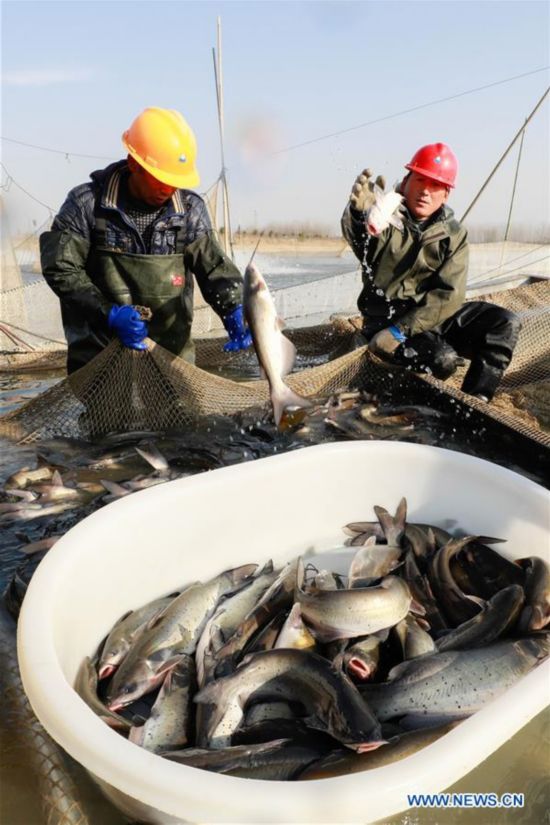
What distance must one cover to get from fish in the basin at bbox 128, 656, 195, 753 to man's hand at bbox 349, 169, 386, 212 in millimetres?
4591

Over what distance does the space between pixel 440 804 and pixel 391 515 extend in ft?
5.00

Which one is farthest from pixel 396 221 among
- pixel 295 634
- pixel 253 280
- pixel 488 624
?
pixel 295 634

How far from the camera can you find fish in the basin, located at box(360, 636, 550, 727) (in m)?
1.96

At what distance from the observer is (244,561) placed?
2.89m

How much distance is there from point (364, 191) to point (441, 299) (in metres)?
1.25

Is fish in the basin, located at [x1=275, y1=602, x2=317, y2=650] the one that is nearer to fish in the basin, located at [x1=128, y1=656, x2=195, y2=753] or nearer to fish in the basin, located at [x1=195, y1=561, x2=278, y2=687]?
fish in the basin, located at [x1=195, y1=561, x2=278, y2=687]

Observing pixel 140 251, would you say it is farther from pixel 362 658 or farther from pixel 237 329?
pixel 362 658

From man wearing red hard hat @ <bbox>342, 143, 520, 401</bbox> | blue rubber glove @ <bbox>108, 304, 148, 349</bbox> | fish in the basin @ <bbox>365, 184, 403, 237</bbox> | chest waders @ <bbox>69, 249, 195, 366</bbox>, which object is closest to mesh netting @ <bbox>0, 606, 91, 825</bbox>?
blue rubber glove @ <bbox>108, 304, 148, 349</bbox>

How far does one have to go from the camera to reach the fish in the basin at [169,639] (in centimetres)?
210

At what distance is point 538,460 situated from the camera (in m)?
4.11

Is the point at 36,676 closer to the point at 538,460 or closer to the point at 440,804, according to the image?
the point at 440,804

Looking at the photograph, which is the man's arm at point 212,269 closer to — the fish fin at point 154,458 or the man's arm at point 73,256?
the man's arm at point 73,256

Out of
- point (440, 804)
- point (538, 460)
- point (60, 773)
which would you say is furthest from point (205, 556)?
point (538, 460)

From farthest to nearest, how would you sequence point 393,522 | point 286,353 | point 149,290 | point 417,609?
point 149,290, point 286,353, point 393,522, point 417,609
